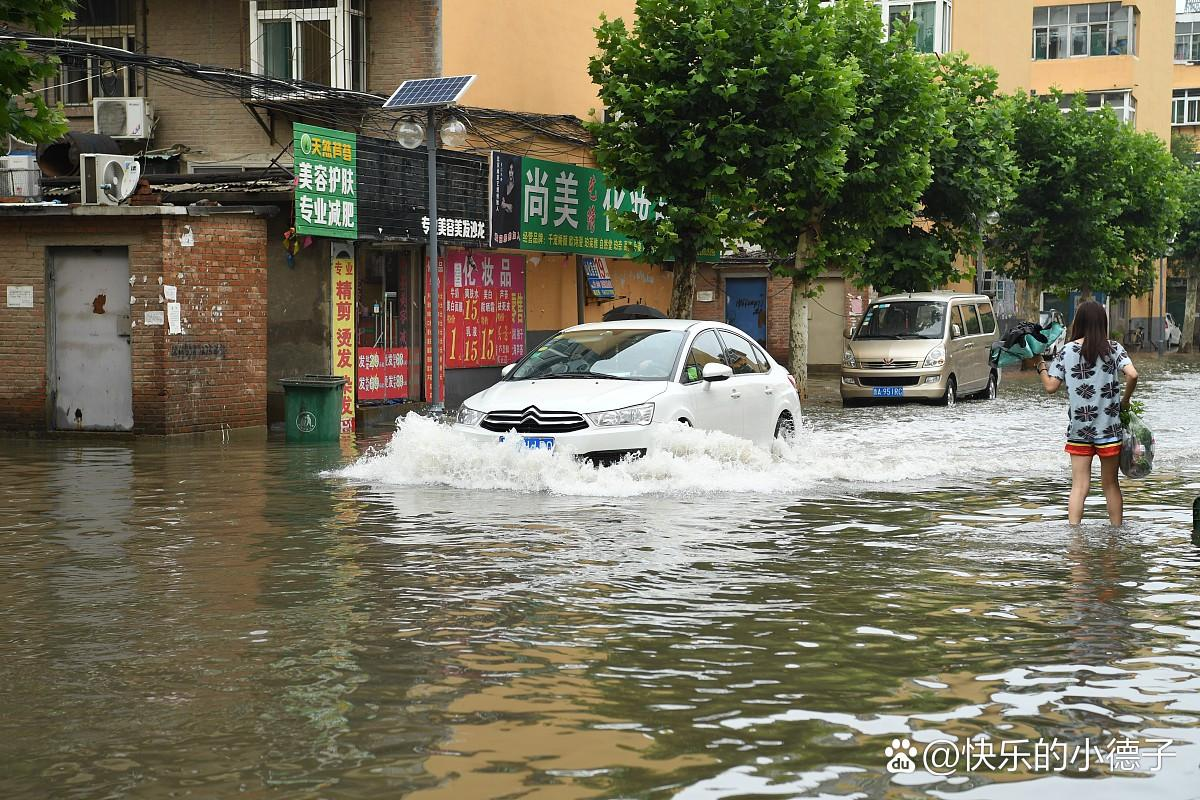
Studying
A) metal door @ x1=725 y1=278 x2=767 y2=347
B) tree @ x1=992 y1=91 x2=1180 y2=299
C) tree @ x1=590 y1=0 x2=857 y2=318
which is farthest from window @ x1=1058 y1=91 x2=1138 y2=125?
tree @ x1=590 y1=0 x2=857 y2=318

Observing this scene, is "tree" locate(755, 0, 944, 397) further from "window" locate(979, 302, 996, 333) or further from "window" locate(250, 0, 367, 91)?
"window" locate(250, 0, 367, 91)

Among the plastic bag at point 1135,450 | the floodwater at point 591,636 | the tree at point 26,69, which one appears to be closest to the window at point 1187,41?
the floodwater at point 591,636

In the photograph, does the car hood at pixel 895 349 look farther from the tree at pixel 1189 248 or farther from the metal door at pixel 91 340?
the tree at pixel 1189 248

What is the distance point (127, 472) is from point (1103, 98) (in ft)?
184

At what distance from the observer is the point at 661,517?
11586 mm

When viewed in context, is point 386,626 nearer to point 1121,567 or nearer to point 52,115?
point 1121,567

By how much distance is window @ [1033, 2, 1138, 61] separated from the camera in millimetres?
63188

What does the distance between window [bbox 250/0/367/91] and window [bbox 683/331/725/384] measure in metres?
11.0

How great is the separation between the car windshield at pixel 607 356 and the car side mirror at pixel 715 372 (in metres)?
0.31

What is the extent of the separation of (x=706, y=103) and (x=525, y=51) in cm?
370

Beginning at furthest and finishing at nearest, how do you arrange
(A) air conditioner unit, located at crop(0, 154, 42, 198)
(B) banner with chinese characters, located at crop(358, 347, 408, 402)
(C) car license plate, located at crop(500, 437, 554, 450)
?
(B) banner with chinese characters, located at crop(358, 347, 408, 402) < (A) air conditioner unit, located at crop(0, 154, 42, 198) < (C) car license plate, located at crop(500, 437, 554, 450)

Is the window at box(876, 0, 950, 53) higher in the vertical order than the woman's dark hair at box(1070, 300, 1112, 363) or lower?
higher

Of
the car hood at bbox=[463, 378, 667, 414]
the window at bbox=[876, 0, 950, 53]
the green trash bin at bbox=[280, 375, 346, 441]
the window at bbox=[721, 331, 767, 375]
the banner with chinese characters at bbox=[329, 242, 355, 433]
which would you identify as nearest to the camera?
the car hood at bbox=[463, 378, 667, 414]

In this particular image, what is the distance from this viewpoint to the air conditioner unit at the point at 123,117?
23.8 meters
